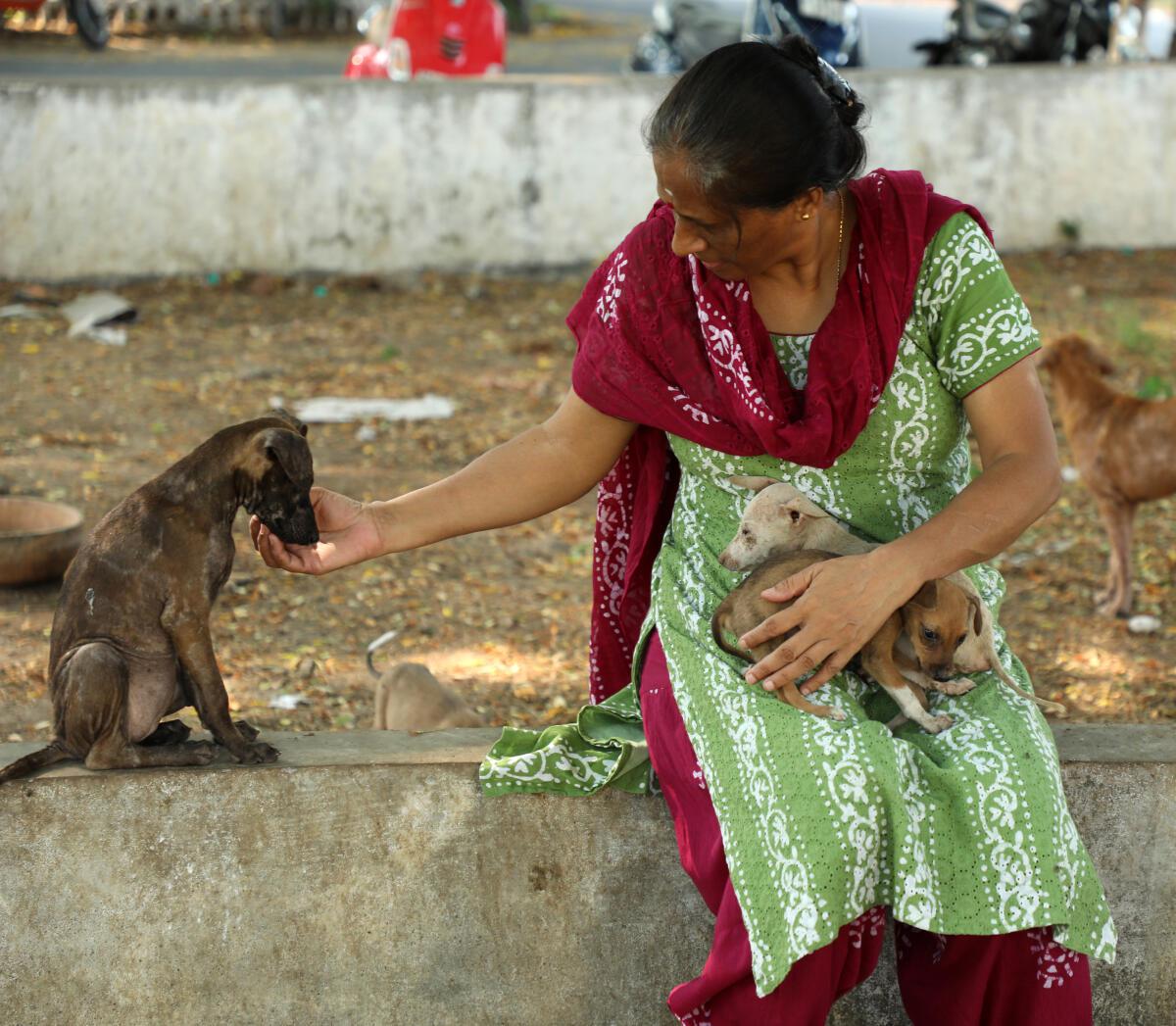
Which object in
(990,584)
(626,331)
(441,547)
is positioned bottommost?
(441,547)

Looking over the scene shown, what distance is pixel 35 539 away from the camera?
4906 millimetres

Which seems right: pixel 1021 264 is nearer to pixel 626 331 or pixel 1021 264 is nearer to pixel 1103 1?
pixel 1103 1

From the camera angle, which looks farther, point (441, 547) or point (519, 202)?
point (519, 202)

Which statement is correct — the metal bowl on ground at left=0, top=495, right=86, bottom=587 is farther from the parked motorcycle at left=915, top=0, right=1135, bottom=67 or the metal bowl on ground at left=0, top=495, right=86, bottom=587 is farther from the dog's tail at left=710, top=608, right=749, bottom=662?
the parked motorcycle at left=915, top=0, right=1135, bottom=67

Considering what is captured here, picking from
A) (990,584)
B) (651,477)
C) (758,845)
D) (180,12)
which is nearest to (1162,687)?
(990,584)

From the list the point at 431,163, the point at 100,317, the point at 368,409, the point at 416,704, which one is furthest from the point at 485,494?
the point at 431,163

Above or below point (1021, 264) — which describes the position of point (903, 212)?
above

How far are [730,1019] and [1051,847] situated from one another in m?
0.58

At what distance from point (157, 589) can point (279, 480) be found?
29cm

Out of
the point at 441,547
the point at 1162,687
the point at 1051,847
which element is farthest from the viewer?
the point at 441,547

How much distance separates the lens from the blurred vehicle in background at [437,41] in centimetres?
1045

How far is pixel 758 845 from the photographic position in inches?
92.9

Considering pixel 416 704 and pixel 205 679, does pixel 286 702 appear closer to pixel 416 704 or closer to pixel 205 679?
pixel 416 704

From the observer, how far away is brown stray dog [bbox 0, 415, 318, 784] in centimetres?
269
